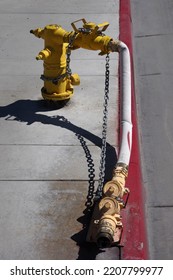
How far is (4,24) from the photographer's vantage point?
382 inches

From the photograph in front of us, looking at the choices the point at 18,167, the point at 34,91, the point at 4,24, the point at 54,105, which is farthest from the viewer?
the point at 4,24

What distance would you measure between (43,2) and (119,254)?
7.58 meters

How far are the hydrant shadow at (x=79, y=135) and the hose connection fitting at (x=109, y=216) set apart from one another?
0.27 feet

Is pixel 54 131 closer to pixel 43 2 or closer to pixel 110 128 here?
pixel 110 128

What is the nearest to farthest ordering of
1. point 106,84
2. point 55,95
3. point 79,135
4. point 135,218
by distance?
point 135,218 → point 79,135 → point 106,84 → point 55,95

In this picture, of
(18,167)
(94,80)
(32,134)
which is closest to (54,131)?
(32,134)

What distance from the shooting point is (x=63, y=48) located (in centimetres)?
613

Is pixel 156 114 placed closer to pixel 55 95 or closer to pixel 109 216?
pixel 55 95

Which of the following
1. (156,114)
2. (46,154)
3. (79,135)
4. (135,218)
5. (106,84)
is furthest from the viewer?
(156,114)

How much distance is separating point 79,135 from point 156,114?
4.62 feet

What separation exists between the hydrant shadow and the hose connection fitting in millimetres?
82

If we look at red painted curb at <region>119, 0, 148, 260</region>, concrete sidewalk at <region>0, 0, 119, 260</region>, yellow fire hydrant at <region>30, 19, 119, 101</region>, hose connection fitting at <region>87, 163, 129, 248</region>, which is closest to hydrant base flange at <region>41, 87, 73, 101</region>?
yellow fire hydrant at <region>30, 19, 119, 101</region>

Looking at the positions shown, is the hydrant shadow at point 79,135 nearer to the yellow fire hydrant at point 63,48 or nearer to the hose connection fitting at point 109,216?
the hose connection fitting at point 109,216

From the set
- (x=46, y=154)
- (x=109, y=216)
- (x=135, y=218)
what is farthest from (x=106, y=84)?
(x=109, y=216)
